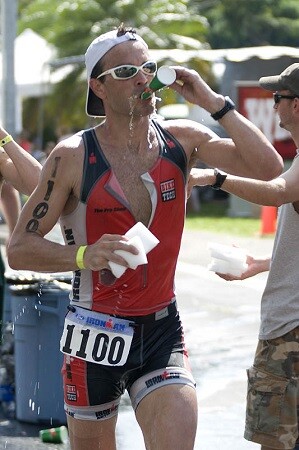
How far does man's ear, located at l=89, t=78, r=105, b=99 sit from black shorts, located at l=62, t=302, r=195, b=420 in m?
0.92

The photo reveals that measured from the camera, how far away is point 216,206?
2848 cm

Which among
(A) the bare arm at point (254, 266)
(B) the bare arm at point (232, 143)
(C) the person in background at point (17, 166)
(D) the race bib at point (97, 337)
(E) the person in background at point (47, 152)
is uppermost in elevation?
(B) the bare arm at point (232, 143)

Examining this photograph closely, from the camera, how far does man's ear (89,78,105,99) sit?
4.82 m

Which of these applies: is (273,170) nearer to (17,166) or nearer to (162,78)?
(162,78)

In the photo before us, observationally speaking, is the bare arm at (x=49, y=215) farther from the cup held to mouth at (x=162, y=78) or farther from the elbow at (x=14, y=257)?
the cup held to mouth at (x=162, y=78)

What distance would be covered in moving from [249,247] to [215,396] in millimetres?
9935

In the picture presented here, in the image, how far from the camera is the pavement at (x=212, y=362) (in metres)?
7.37

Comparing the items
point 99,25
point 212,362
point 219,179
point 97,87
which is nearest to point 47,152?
point 99,25

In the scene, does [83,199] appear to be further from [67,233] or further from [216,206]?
[216,206]

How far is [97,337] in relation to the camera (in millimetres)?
4738

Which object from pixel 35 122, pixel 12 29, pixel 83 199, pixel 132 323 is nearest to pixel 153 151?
pixel 83 199

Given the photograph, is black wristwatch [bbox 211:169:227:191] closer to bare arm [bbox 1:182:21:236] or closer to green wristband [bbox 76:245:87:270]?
green wristband [bbox 76:245:87:270]

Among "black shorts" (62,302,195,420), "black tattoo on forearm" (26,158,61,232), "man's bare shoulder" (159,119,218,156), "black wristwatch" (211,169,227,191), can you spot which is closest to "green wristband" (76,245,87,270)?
"black tattoo on forearm" (26,158,61,232)

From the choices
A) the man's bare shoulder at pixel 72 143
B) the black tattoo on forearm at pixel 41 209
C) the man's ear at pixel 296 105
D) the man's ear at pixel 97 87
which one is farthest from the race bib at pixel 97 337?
the man's ear at pixel 296 105
